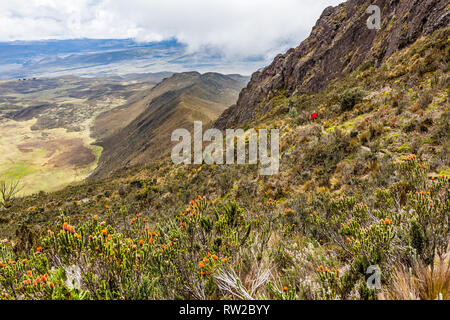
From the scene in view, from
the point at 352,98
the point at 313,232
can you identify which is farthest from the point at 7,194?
the point at 352,98

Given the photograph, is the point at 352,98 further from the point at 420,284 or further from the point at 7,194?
the point at 7,194

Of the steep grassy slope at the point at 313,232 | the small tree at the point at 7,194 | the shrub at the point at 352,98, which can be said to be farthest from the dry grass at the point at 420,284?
the small tree at the point at 7,194

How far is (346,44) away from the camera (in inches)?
1281

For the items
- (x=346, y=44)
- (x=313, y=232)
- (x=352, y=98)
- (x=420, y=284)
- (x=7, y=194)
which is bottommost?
(x=7, y=194)

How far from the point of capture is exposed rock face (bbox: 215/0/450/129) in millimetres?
18109

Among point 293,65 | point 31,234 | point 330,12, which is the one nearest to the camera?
point 31,234

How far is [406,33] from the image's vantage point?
63.0 feet

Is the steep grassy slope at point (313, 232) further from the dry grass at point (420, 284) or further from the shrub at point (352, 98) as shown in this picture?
the shrub at point (352, 98)

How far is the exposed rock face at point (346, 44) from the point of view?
18109 mm
